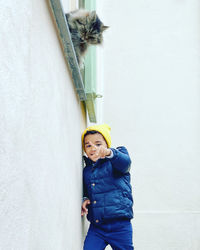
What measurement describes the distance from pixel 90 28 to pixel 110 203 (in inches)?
45.3

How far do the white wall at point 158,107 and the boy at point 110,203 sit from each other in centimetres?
240

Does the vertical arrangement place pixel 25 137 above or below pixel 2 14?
below

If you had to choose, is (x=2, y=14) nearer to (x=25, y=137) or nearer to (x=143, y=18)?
(x=25, y=137)

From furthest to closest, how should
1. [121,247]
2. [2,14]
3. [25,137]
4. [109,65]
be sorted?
1. [109,65]
2. [121,247]
3. [25,137]
4. [2,14]

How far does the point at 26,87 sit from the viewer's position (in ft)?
2.56

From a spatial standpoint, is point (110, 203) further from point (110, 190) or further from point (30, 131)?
point (30, 131)

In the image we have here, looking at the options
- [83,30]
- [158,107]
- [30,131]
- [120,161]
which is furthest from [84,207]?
[158,107]

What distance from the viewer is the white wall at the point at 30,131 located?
2.10 ft

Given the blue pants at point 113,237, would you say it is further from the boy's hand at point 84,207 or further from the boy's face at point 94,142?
the boy's face at point 94,142

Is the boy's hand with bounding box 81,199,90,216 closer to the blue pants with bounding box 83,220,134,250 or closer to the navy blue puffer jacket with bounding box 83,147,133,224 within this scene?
the navy blue puffer jacket with bounding box 83,147,133,224

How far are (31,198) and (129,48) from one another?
460 centimetres

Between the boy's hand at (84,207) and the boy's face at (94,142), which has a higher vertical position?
the boy's face at (94,142)

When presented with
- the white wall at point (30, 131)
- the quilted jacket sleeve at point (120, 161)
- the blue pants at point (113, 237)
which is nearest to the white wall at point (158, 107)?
the blue pants at point (113, 237)

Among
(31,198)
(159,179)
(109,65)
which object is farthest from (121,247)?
(109,65)
